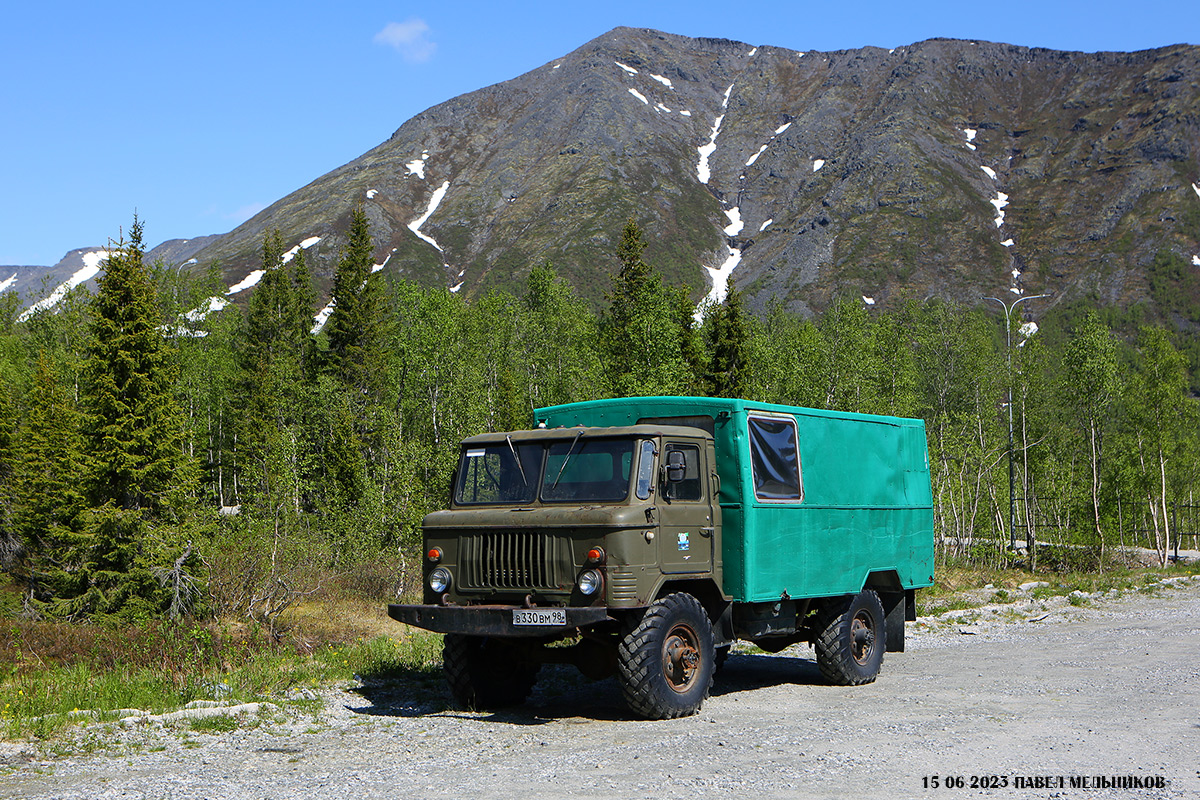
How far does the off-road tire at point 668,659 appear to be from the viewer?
30.2ft

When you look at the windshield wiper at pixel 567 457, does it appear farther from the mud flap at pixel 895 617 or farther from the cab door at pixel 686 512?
the mud flap at pixel 895 617

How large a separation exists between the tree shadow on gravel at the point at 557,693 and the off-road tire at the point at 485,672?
0.44 feet

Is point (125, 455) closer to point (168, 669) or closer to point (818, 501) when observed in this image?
point (168, 669)

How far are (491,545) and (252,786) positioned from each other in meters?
3.30

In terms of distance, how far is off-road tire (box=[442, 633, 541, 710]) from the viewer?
10.2m

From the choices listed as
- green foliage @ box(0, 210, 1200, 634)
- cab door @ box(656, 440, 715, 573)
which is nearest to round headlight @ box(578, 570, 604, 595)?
cab door @ box(656, 440, 715, 573)

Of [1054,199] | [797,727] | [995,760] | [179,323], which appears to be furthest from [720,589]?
[1054,199]

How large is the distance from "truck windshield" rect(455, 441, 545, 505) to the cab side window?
1351mm

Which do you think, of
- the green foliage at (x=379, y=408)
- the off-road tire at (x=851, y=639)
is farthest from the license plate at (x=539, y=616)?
the green foliage at (x=379, y=408)

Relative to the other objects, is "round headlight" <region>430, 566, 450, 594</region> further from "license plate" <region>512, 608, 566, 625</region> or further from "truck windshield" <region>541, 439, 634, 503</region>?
"truck windshield" <region>541, 439, 634, 503</region>

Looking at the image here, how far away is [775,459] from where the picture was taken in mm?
10938

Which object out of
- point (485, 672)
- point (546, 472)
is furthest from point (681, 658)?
point (546, 472)

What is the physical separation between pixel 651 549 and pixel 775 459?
223cm

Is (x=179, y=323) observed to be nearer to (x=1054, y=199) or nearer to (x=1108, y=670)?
(x=1108, y=670)
